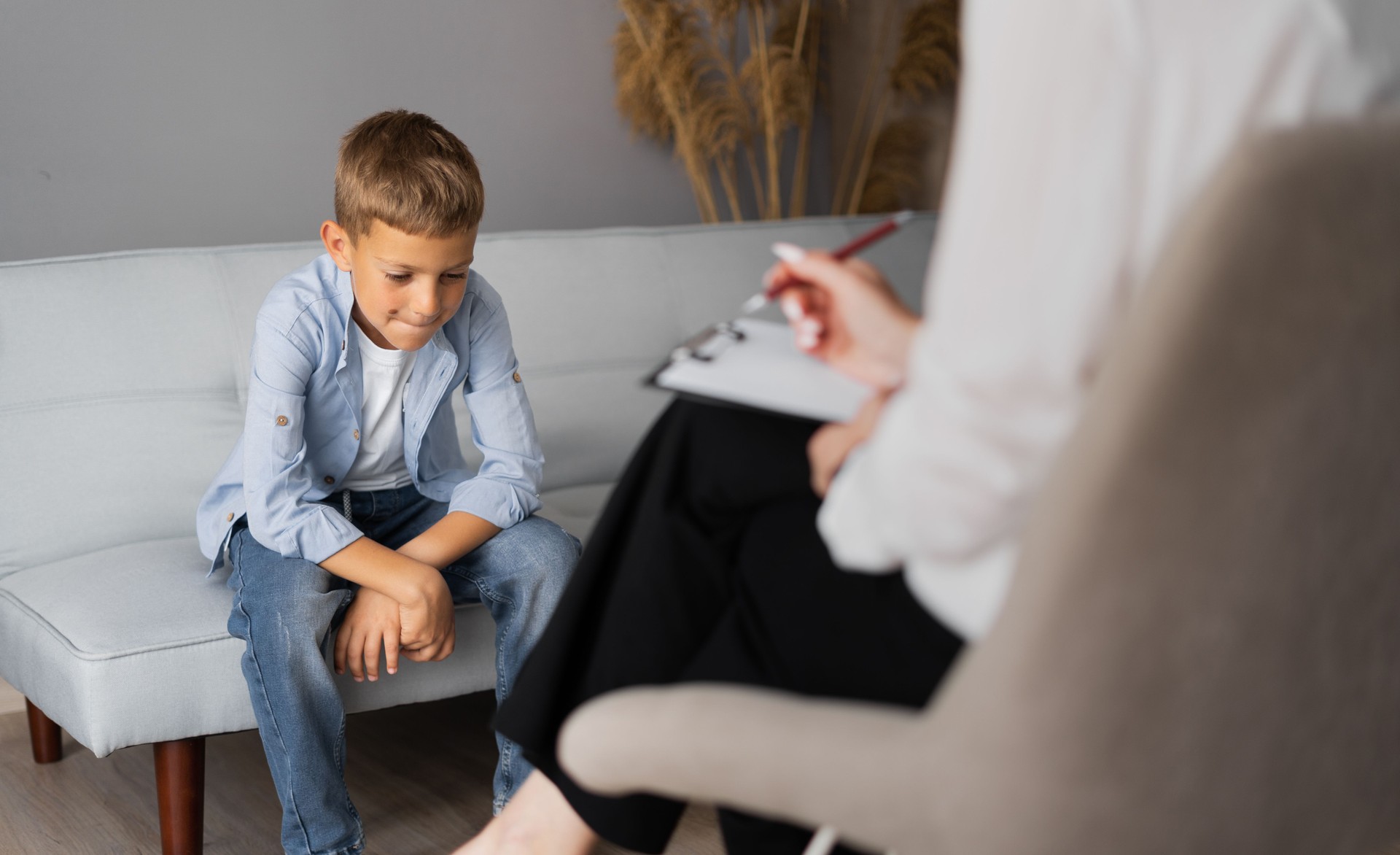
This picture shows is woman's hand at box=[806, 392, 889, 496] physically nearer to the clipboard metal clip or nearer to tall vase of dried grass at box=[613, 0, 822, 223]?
the clipboard metal clip

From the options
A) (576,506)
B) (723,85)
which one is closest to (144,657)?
(576,506)

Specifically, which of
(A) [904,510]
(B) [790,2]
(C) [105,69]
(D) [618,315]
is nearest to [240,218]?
(C) [105,69]

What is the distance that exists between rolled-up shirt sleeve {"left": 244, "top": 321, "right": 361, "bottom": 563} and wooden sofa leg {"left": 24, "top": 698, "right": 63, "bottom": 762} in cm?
63

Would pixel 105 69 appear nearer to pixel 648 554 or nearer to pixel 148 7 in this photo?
pixel 148 7

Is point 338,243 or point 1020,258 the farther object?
point 338,243

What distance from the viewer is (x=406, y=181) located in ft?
4.22

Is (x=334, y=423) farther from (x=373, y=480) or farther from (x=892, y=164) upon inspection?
(x=892, y=164)

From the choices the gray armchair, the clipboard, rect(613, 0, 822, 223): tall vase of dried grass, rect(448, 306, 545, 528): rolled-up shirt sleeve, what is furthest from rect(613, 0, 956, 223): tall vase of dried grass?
the gray armchair

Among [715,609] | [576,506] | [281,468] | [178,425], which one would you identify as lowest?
[576,506]

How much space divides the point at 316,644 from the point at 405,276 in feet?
1.41

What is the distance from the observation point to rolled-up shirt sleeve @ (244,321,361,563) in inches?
49.6

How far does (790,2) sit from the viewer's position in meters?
3.10

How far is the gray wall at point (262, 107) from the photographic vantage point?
2.06 metres

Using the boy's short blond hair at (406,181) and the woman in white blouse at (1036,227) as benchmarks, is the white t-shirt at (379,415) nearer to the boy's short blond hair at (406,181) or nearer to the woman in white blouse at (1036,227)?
the boy's short blond hair at (406,181)
